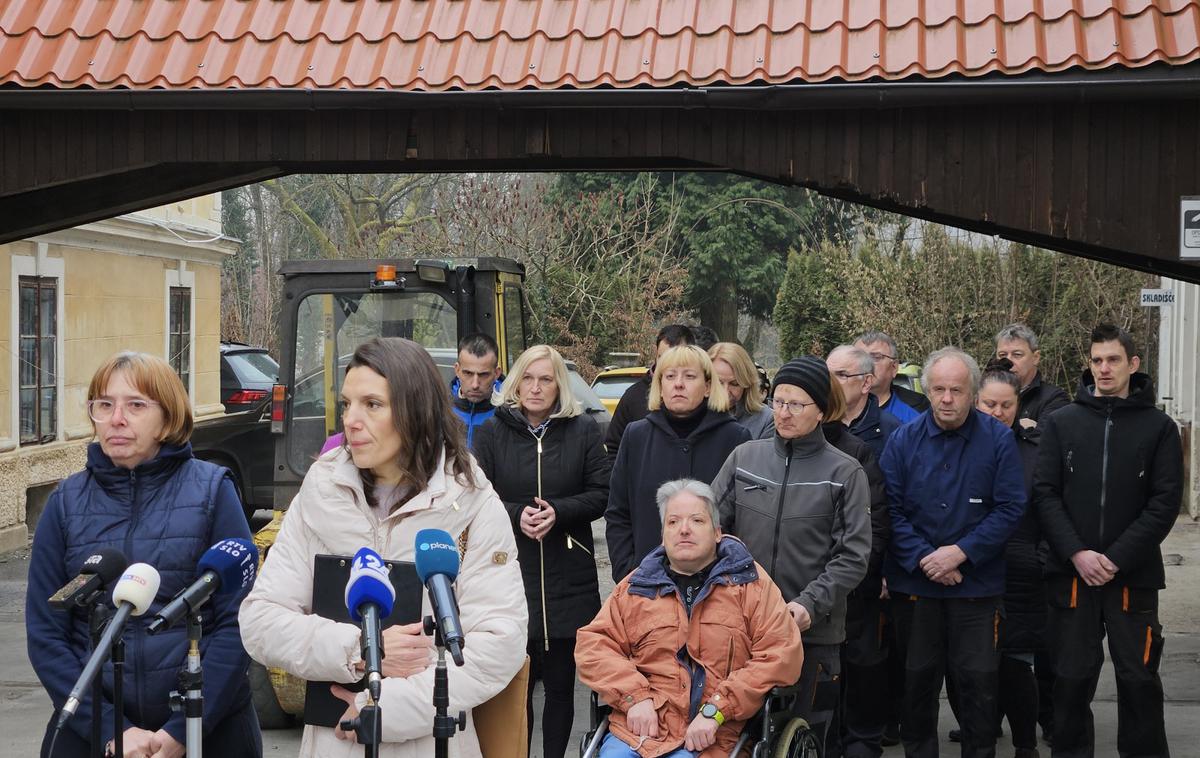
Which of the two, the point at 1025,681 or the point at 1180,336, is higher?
the point at 1180,336

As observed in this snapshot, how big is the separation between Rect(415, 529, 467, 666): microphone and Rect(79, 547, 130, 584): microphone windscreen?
98 centimetres

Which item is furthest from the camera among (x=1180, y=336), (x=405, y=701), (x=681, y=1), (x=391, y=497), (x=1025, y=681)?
(x=1180, y=336)

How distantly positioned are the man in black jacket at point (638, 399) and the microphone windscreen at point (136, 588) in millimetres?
4081

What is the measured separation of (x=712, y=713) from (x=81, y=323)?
Result: 1418 centimetres

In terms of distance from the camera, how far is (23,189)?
26.1 feet

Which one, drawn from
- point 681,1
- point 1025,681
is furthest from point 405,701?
point 681,1

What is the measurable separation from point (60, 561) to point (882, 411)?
15.3ft

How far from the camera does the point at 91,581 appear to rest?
349 centimetres

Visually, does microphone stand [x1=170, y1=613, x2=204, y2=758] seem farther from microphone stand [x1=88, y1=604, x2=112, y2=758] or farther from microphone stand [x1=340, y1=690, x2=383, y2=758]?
microphone stand [x1=340, y1=690, x2=383, y2=758]

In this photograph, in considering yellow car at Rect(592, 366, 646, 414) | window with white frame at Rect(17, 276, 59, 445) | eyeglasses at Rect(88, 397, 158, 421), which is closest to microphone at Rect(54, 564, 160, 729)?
eyeglasses at Rect(88, 397, 158, 421)

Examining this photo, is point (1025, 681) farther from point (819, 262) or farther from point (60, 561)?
point (819, 262)

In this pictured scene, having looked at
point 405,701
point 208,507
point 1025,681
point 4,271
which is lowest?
point 1025,681

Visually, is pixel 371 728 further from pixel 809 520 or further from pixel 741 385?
pixel 741 385

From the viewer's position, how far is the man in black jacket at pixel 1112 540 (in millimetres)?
6730
